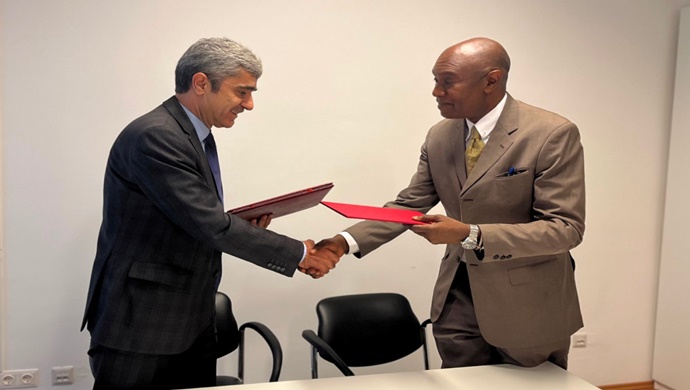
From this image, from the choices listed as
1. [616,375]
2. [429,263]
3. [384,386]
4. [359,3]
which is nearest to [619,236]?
[616,375]

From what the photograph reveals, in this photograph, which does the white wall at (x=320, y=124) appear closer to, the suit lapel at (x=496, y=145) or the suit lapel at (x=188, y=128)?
the suit lapel at (x=188, y=128)

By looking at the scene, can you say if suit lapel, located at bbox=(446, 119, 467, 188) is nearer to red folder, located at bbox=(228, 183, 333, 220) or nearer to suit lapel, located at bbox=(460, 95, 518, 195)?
suit lapel, located at bbox=(460, 95, 518, 195)

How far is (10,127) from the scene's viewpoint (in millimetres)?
2697

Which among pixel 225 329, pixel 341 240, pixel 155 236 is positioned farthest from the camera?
pixel 225 329

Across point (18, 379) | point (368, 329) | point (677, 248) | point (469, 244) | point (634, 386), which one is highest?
point (469, 244)

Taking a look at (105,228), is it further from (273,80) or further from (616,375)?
(616,375)

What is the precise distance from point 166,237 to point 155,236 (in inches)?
1.3

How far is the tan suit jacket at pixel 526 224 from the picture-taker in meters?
1.78

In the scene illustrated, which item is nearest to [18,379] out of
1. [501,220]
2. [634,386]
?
[501,220]

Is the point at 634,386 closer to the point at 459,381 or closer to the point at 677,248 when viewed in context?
the point at 677,248

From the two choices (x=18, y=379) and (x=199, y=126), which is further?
(x=18, y=379)

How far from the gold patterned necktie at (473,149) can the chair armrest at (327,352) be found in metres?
0.93

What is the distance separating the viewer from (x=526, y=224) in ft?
5.86

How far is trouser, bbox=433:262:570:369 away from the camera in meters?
1.99
